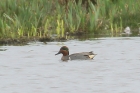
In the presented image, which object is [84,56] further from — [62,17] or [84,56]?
[62,17]

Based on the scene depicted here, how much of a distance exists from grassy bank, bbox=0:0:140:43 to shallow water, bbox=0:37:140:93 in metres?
0.62

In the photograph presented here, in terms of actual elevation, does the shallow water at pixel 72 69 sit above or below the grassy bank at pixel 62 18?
below

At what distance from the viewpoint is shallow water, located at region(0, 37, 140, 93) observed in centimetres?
1114

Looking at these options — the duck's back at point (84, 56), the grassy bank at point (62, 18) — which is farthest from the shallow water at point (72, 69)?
the grassy bank at point (62, 18)

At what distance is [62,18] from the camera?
20281 mm

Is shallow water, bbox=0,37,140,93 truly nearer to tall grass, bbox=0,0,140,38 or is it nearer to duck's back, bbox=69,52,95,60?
duck's back, bbox=69,52,95,60

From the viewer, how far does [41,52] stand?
53.7 ft

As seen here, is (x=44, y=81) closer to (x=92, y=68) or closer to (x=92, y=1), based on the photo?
(x=92, y=68)

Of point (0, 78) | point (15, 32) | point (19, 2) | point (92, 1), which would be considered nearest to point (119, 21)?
point (92, 1)

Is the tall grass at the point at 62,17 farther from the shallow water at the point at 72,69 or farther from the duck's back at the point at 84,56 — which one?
the duck's back at the point at 84,56

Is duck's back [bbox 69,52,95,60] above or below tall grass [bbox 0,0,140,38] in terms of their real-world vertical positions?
below

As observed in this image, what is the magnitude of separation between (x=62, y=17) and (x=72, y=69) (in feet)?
22.7

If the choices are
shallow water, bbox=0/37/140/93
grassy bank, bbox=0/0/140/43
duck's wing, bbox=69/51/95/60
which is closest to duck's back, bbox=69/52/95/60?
duck's wing, bbox=69/51/95/60

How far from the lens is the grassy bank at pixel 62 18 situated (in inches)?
711
